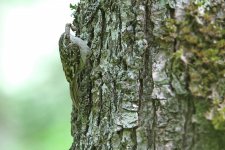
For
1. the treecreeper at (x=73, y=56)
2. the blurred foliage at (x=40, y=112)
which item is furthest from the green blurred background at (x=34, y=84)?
the treecreeper at (x=73, y=56)

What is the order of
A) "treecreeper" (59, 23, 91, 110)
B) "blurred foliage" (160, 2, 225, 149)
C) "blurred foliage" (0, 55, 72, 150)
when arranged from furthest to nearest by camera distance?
1. "blurred foliage" (0, 55, 72, 150)
2. "treecreeper" (59, 23, 91, 110)
3. "blurred foliage" (160, 2, 225, 149)

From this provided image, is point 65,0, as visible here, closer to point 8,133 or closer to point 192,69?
point 8,133

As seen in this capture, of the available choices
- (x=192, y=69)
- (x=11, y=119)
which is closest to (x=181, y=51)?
(x=192, y=69)

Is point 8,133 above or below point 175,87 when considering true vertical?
above

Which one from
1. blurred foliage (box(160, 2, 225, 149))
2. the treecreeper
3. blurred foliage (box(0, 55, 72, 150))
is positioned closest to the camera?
blurred foliage (box(160, 2, 225, 149))

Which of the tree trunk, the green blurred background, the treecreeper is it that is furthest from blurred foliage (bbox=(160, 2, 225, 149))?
the green blurred background

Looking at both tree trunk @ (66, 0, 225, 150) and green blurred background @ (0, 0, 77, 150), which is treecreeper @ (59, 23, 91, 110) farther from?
green blurred background @ (0, 0, 77, 150)
